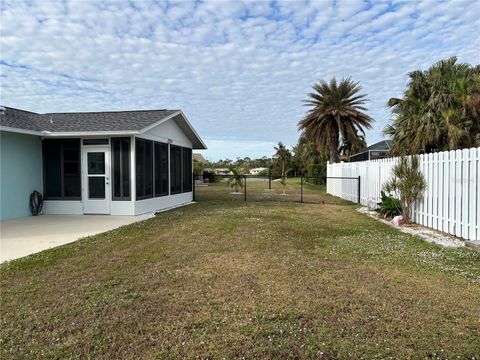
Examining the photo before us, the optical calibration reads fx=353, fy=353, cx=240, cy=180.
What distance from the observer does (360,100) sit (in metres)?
24.0

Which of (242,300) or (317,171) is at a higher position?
(317,171)

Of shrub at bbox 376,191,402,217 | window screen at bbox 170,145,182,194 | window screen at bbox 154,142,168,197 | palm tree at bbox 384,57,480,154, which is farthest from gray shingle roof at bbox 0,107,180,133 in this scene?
palm tree at bbox 384,57,480,154

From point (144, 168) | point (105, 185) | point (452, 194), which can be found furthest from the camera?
point (144, 168)

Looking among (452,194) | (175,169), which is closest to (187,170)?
(175,169)

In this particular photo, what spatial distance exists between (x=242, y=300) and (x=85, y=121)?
33.9ft

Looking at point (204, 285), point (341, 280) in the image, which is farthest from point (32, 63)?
point (341, 280)

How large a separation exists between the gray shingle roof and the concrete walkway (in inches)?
107

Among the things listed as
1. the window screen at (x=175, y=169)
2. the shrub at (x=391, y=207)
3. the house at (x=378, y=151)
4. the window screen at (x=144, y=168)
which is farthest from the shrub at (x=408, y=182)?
the house at (x=378, y=151)

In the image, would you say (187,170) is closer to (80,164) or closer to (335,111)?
(80,164)

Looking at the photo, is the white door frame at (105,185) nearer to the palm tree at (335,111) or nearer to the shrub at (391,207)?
the shrub at (391,207)

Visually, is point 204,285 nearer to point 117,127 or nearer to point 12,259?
point 12,259

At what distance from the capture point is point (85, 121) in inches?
480

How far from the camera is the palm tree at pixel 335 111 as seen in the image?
77.5 feet

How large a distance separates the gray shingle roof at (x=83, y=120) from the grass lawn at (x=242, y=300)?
5193 millimetres
